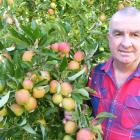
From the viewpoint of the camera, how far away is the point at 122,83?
81.7 inches

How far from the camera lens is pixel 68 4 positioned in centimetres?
313

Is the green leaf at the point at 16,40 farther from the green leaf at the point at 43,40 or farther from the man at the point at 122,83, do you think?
the man at the point at 122,83

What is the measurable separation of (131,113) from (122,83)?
148 mm

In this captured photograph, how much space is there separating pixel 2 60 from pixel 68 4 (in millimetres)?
1319

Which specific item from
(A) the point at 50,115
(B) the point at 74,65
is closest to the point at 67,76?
(B) the point at 74,65

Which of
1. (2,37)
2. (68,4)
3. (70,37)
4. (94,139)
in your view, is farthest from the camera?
(68,4)

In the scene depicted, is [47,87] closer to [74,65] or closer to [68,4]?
[74,65]

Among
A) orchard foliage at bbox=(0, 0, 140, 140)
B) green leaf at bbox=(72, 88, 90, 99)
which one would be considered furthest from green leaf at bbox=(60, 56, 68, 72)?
green leaf at bbox=(72, 88, 90, 99)

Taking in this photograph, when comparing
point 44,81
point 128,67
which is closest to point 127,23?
point 128,67

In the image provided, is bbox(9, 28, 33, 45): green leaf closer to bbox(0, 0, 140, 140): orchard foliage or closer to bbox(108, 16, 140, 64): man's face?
bbox(0, 0, 140, 140): orchard foliage

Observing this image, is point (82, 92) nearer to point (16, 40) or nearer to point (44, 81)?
point (44, 81)

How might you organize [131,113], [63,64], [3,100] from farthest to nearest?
1. [131,113]
2. [63,64]
3. [3,100]

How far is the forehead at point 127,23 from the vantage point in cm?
197

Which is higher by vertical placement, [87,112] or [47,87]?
[47,87]
